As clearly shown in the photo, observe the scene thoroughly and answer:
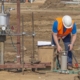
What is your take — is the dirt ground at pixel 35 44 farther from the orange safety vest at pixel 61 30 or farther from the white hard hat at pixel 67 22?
the white hard hat at pixel 67 22

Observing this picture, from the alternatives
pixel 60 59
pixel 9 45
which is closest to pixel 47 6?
pixel 9 45

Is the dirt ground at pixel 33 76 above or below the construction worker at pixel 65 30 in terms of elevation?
below

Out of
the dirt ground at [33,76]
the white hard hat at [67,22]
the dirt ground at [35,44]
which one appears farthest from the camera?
the white hard hat at [67,22]

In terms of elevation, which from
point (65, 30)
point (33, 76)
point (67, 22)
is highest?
point (67, 22)

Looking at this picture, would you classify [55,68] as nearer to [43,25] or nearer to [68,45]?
[68,45]

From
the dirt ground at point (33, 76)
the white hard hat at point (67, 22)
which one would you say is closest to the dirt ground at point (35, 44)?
the dirt ground at point (33, 76)

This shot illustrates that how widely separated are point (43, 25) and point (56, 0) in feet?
47.9

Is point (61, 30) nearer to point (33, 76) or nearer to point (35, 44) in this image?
point (33, 76)

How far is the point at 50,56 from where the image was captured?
11.1 meters

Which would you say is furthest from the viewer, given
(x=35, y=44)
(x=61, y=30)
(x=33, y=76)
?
(x=35, y=44)

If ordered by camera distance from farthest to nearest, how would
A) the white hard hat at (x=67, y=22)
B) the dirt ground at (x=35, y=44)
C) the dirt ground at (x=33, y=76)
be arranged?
the white hard hat at (x=67, y=22) < the dirt ground at (x=35, y=44) < the dirt ground at (x=33, y=76)

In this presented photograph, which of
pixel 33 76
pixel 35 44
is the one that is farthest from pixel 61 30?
pixel 35 44

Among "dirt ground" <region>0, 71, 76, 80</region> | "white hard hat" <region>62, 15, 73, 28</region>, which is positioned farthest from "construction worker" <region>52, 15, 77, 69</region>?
"dirt ground" <region>0, 71, 76, 80</region>

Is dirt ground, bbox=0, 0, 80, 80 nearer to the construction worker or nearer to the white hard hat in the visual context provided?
the construction worker
